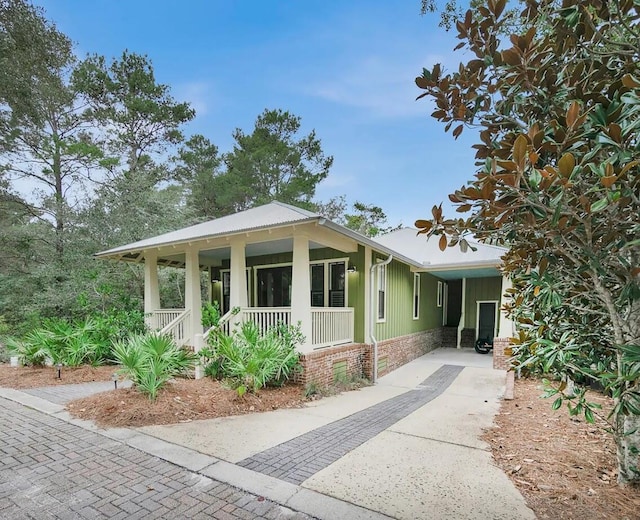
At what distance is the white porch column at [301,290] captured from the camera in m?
6.87

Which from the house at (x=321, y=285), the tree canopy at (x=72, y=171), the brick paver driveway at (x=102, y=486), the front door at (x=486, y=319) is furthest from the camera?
the front door at (x=486, y=319)

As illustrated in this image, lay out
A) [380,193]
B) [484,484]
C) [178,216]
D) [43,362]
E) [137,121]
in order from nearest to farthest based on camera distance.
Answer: [484,484] → [43,362] → [178,216] → [137,121] → [380,193]

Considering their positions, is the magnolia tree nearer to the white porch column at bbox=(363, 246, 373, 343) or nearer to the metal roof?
the white porch column at bbox=(363, 246, 373, 343)

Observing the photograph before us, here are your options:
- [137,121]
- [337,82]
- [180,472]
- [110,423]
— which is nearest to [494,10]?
[180,472]

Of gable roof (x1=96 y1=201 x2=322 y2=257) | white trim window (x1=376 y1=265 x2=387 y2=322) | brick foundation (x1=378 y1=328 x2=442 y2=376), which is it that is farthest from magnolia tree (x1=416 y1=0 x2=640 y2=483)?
brick foundation (x1=378 y1=328 x2=442 y2=376)

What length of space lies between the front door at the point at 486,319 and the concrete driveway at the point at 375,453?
7.21m

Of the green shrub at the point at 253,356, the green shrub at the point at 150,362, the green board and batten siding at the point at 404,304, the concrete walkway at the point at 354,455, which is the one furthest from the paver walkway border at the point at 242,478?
the green board and batten siding at the point at 404,304

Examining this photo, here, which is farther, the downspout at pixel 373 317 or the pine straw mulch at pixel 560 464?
the downspout at pixel 373 317

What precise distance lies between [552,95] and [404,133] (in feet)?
45.1

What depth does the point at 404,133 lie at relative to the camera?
51.4 feet

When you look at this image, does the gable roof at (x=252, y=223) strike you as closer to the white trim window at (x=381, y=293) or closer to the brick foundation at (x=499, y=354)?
the white trim window at (x=381, y=293)

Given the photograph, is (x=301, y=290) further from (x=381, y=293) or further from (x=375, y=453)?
(x=381, y=293)

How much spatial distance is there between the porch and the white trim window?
1222 millimetres

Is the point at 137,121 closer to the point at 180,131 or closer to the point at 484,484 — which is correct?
the point at 180,131
